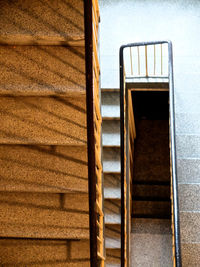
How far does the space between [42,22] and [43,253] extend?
169 centimetres

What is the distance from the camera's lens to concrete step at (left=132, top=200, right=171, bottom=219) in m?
5.97

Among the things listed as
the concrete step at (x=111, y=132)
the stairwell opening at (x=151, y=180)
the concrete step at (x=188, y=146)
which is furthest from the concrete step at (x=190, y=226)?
the concrete step at (x=111, y=132)

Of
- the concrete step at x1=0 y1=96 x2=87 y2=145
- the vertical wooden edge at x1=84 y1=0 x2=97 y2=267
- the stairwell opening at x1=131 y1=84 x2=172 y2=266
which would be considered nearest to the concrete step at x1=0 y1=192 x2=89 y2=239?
the concrete step at x1=0 y1=96 x2=87 y2=145

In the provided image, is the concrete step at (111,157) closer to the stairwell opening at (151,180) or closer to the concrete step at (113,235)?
the concrete step at (113,235)

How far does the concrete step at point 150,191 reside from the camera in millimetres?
6434

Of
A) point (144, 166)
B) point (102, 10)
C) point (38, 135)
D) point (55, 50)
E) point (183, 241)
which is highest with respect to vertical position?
point (102, 10)

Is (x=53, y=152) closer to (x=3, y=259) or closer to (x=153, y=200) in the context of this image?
(x=3, y=259)

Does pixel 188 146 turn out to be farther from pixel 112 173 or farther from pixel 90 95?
pixel 90 95

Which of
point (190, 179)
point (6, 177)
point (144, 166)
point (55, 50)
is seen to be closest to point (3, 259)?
point (6, 177)

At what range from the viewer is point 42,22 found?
2.83 m

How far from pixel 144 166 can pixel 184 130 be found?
1.96 meters

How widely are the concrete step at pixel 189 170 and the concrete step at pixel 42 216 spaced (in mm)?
1939

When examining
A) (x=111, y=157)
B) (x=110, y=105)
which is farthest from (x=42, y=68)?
(x=111, y=157)

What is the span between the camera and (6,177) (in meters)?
2.90
